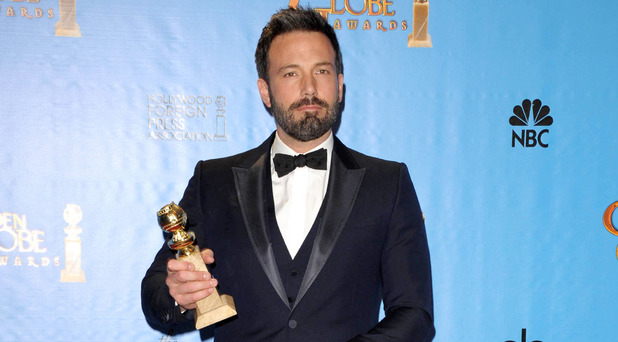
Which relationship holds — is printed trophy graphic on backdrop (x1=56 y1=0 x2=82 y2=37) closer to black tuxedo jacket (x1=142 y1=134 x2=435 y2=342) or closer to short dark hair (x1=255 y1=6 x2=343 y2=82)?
short dark hair (x1=255 y1=6 x2=343 y2=82)

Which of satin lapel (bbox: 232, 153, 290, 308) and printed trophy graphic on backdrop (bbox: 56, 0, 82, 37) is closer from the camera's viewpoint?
satin lapel (bbox: 232, 153, 290, 308)

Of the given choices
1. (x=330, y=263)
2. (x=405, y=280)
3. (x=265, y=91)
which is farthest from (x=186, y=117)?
(x=405, y=280)

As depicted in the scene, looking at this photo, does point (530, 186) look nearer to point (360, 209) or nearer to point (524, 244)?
point (524, 244)

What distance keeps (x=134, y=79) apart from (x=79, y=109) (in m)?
0.30

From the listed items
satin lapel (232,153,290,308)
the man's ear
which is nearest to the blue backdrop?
the man's ear

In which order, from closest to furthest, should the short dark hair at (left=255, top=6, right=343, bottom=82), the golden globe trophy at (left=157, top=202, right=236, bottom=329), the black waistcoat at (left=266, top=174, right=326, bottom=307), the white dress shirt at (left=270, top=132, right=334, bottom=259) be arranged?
the golden globe trophy at (left=157, top=202, right=236, bottom=329) → the black waistcoat at (left=266, top=174, right=326, bottom=307) → the white dress shirt at (left=270, top=132, right=334, bottom=259) → the short dark hair at (left=255, top=6, right=343, bottom=82)

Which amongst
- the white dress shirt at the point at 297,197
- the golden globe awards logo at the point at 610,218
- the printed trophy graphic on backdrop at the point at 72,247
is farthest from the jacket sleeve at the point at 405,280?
the printed trophy graphic on backdrop at the point at 72,247

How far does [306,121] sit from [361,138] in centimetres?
72

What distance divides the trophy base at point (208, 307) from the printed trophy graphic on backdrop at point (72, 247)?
1.23 metres

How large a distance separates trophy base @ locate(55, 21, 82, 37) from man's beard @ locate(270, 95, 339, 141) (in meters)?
1.18

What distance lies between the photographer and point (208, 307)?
5.58 ft

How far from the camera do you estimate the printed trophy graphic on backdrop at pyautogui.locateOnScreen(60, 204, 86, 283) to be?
8.77 ft

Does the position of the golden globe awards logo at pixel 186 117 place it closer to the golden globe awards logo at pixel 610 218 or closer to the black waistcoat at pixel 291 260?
the black waistcoat at pixel 291 260

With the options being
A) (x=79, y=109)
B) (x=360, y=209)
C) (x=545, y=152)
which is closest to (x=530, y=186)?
(x=545, y=152)
